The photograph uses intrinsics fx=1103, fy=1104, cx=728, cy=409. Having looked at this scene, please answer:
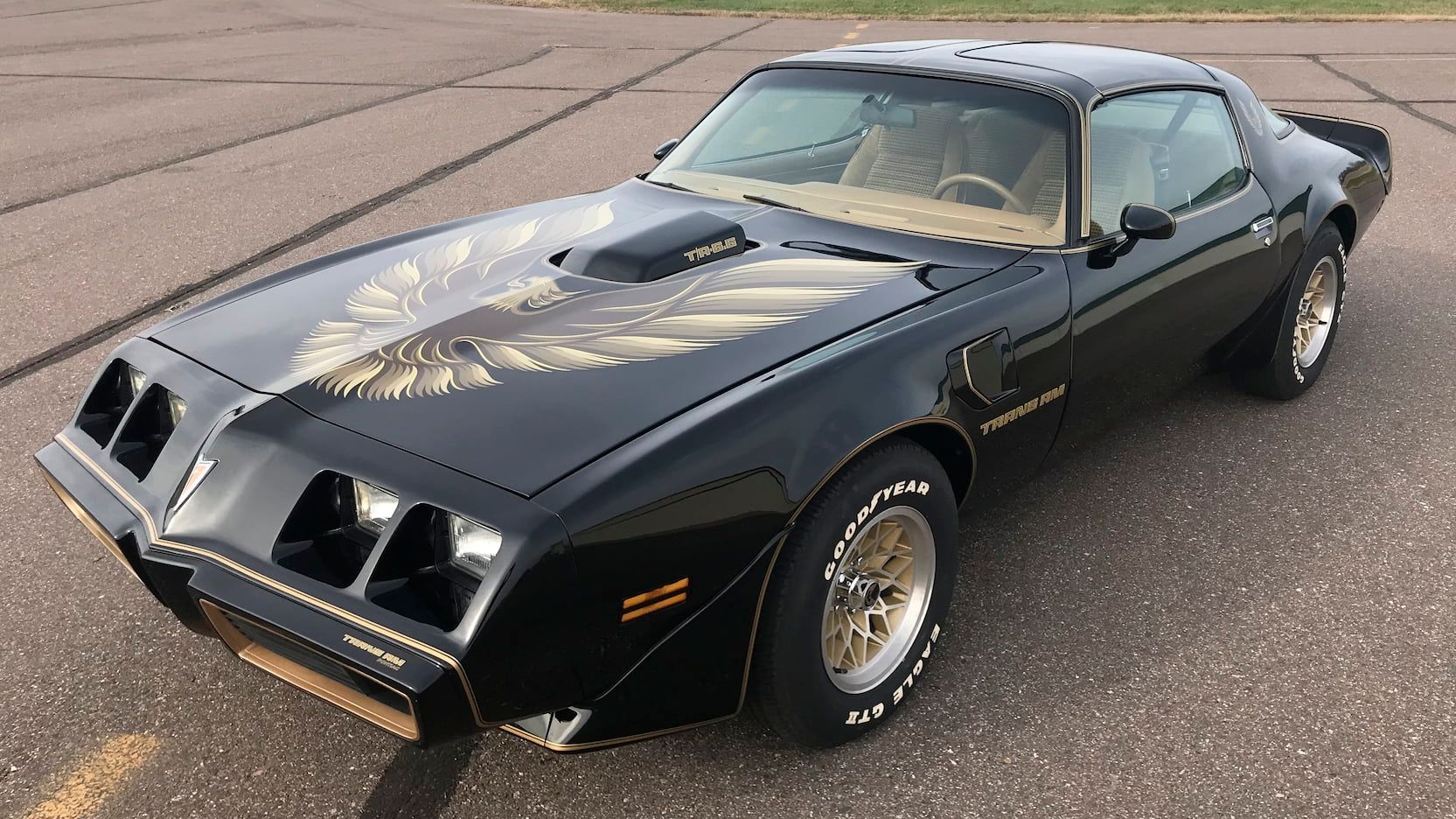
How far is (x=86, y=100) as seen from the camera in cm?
1109

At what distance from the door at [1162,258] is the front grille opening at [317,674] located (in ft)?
6.40

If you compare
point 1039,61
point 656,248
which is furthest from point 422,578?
point 1039,61

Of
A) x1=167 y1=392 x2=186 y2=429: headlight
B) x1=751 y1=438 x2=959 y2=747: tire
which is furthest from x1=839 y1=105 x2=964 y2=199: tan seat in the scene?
x1=167 y1=392 x2=186 y2=429: headlight

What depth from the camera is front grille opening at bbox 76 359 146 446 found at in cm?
273

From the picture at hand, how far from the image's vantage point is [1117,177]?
331 centimetres

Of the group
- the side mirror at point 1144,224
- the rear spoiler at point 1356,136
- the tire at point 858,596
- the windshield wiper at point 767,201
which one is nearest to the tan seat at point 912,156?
the windshield wiper at point 767,201

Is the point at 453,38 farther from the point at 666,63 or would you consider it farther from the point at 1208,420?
the point at 1208,420

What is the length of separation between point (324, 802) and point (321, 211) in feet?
18.0

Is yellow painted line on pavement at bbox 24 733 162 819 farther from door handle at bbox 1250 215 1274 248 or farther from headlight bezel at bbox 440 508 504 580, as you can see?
door handle at bbox 1250 215 1274 248

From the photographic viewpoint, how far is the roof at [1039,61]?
339 cm

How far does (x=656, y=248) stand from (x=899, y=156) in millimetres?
901

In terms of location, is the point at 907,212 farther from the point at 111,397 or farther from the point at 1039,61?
the point at 111,397

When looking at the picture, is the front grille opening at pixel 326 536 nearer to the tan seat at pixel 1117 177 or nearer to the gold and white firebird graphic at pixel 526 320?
A: the gold and white firebird graphic at pixel 526 320

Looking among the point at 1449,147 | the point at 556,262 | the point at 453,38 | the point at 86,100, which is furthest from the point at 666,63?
the point at 556,262
